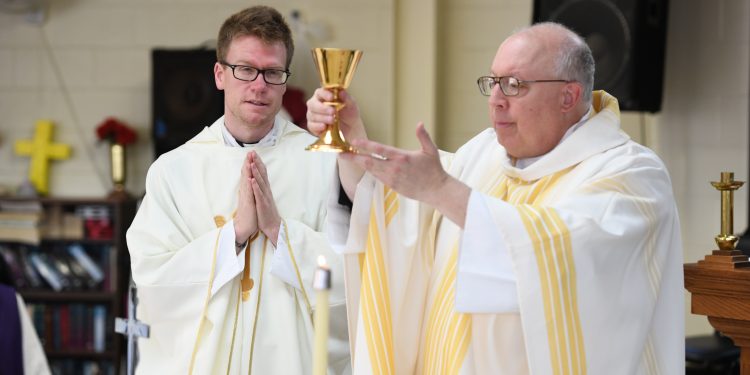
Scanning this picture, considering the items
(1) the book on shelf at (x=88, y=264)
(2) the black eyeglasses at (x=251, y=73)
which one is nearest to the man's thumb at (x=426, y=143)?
(2) the black eyeglasses at (x=251, y=73)

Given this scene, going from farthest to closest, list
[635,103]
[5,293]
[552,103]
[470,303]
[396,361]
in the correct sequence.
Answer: [635,103], [5,293], [396,361], [552,103], [470,303]

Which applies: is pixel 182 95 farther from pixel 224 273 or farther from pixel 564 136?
pixel 564 136

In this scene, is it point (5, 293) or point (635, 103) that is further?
point (635, 103)

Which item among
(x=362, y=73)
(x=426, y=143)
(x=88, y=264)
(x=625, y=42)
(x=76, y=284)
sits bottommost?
(x=76, y=284)

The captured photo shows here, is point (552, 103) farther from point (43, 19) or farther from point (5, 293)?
point (43, 19)

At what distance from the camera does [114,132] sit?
6.52 m

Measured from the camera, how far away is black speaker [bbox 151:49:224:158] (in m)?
6.26

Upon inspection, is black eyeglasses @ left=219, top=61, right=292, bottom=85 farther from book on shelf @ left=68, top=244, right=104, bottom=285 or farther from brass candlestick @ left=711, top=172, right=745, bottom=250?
book on shelf @ left=68, top=244, right=104, bottom=285

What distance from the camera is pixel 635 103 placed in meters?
5.22

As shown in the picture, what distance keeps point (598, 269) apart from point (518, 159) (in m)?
0.41

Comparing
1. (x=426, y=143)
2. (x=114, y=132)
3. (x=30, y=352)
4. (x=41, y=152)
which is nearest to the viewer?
(x=426, y=143)

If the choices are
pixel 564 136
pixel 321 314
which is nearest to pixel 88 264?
pixel 564 136

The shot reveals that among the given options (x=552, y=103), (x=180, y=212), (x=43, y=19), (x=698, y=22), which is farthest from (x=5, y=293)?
(x=698, y=22)

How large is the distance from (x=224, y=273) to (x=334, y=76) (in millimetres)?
905
